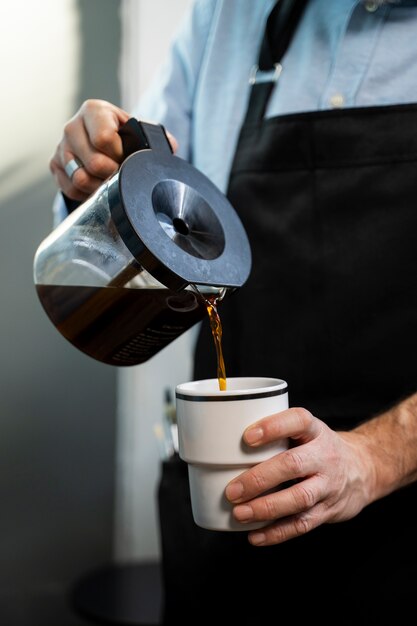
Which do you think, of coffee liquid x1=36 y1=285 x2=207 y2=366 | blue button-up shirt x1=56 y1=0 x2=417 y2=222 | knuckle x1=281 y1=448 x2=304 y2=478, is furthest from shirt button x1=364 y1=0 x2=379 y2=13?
knuckle x1=281 y1=448 x2=304 y2=478

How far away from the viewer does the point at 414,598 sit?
2.94 ft

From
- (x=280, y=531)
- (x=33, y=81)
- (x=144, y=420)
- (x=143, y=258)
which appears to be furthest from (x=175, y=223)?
(x=144, y=420)

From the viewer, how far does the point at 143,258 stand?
24.5 inches

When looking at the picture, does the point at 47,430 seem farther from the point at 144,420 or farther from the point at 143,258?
A: the point at 143,258

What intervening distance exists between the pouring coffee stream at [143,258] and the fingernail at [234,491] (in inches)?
3.8

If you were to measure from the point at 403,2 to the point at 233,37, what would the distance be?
26cm

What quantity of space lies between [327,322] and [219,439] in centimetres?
37

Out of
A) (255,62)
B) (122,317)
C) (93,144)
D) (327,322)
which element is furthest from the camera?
(255,62)

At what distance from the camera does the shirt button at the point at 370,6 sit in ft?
3.20

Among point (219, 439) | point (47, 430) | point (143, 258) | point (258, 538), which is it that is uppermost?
point (143, 258)

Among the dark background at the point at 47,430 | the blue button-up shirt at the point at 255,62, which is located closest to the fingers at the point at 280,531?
the blue button-up shirt at the point at 255,62

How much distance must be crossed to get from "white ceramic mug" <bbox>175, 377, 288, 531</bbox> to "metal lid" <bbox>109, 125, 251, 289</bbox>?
0.10 metres

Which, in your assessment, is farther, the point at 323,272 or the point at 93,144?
the point at 323,272

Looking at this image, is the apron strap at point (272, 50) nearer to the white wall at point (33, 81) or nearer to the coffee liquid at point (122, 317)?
the coffee liquid at point (122, 317)
